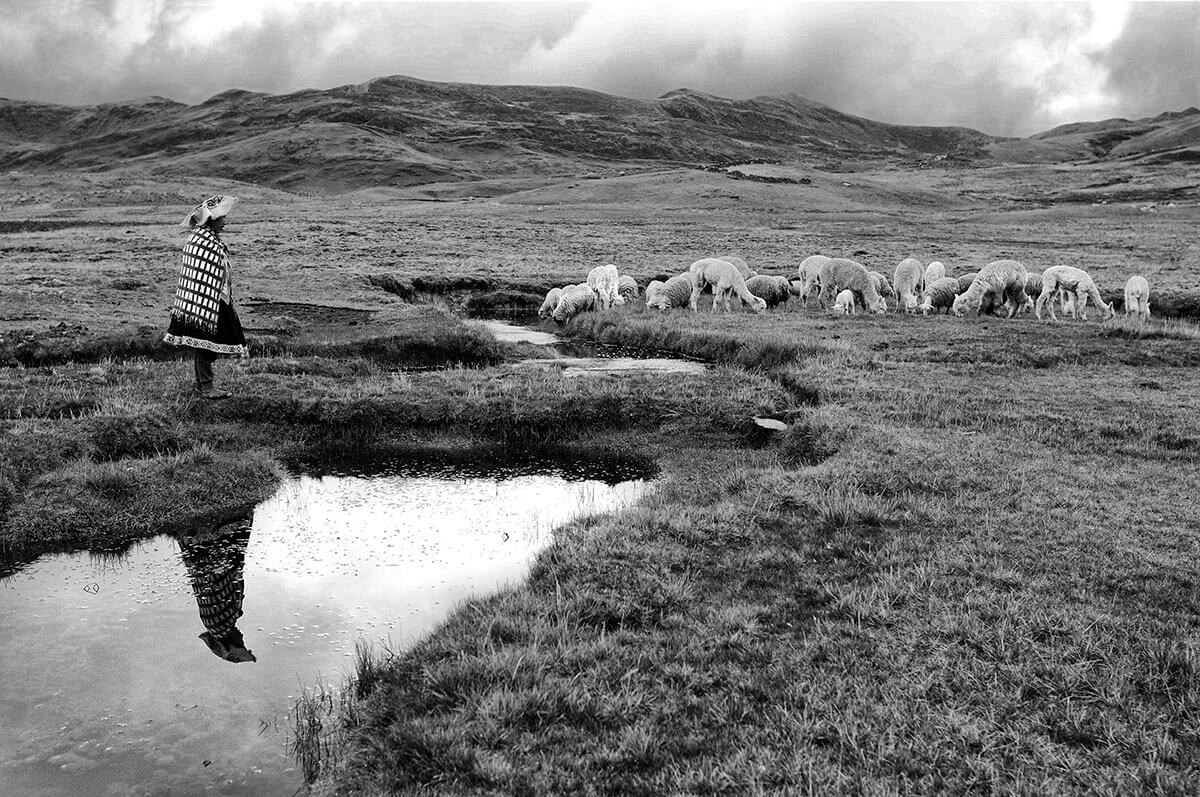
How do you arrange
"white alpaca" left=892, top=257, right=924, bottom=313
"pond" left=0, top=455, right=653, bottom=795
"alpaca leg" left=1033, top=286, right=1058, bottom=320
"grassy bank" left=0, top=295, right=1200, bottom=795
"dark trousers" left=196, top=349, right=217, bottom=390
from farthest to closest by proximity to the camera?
1. "white alpaca" left=892, top=257, right=924, bottom=313
2. "alpaca leg" left=1033, top=286, right=1058, bottom=320
3. "dark trousers" left=196, top=349, right=217, bottom=390
4. "pond" left=0, top=455, right=653, bottom=795
5. "grassy bank" left=0, top=295, right=1200, bottom=795

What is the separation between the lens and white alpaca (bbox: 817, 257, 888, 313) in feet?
101

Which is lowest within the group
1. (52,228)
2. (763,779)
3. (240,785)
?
(240,785)

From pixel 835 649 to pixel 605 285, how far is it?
86.8ft

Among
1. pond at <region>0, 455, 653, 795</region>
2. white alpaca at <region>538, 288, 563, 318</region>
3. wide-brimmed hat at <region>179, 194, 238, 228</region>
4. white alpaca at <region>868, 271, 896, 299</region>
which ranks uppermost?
wide-brimmed hat at <region>179, 194, 238, 228</region>

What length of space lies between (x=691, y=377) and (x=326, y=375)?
750 centimetres

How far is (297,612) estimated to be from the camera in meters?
8.35

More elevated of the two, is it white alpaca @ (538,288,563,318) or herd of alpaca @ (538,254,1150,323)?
herd of alpaca @ (538,254,1150,323)

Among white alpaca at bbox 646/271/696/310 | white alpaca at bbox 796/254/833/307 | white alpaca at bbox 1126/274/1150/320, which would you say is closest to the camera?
white alpaca at bbox 1126/274/1150/320

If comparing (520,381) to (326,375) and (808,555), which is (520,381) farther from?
(808,555)

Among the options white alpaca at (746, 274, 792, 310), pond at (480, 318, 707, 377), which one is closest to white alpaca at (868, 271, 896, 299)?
white alpaca at (746, 274, 792, 310)

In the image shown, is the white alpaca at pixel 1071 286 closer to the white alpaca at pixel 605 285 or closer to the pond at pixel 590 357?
the white alpaca at pixel 605 285

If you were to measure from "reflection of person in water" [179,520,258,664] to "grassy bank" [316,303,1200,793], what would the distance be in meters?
2.08

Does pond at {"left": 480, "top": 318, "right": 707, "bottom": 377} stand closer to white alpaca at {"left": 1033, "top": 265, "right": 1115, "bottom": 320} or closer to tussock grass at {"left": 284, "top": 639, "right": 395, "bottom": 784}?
tussock grass at {"left": 284, "top": 639, "right": 395, "bottom": 784}

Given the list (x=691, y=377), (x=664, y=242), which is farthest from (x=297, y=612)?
(x=664, y=242)
